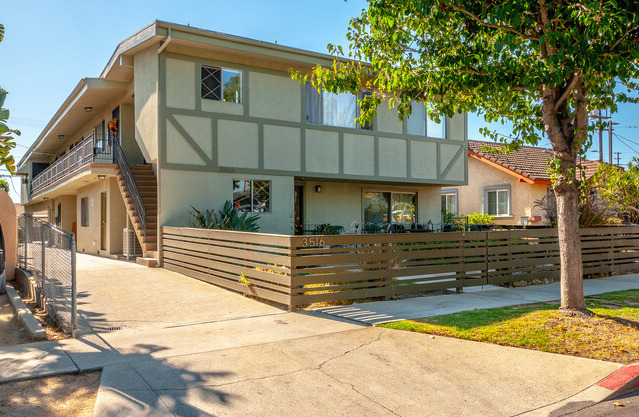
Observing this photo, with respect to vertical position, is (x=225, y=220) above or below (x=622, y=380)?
above

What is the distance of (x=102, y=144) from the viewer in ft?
64.7

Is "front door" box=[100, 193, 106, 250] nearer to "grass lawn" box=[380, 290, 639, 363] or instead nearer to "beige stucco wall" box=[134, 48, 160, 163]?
"beige stucco wall" box=[134, 48, 160, 163]

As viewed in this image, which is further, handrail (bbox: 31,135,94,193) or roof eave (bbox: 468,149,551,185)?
roof eave (bbox: 468,149,551,185)

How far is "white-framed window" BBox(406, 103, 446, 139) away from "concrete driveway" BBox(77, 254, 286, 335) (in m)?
10.5

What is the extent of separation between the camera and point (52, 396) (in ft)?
14.2

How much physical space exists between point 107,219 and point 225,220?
18.8ft

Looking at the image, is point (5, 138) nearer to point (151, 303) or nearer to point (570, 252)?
point (151, 303)

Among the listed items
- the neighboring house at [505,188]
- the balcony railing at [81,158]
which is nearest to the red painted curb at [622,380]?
the balcony railing at [81,158]

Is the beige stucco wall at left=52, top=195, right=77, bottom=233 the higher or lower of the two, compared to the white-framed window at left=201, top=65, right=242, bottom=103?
lower

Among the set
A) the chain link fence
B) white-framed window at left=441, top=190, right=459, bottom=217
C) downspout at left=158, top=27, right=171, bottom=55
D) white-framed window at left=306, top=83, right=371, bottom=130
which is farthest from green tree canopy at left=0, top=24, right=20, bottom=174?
white-framed window at left=441, top=190, right=459, bottom=217

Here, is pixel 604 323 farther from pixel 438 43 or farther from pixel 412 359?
pixel 438 43

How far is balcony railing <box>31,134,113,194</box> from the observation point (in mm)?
15861

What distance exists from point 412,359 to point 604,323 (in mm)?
3126

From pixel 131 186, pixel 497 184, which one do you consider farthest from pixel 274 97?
pixel 497 184
